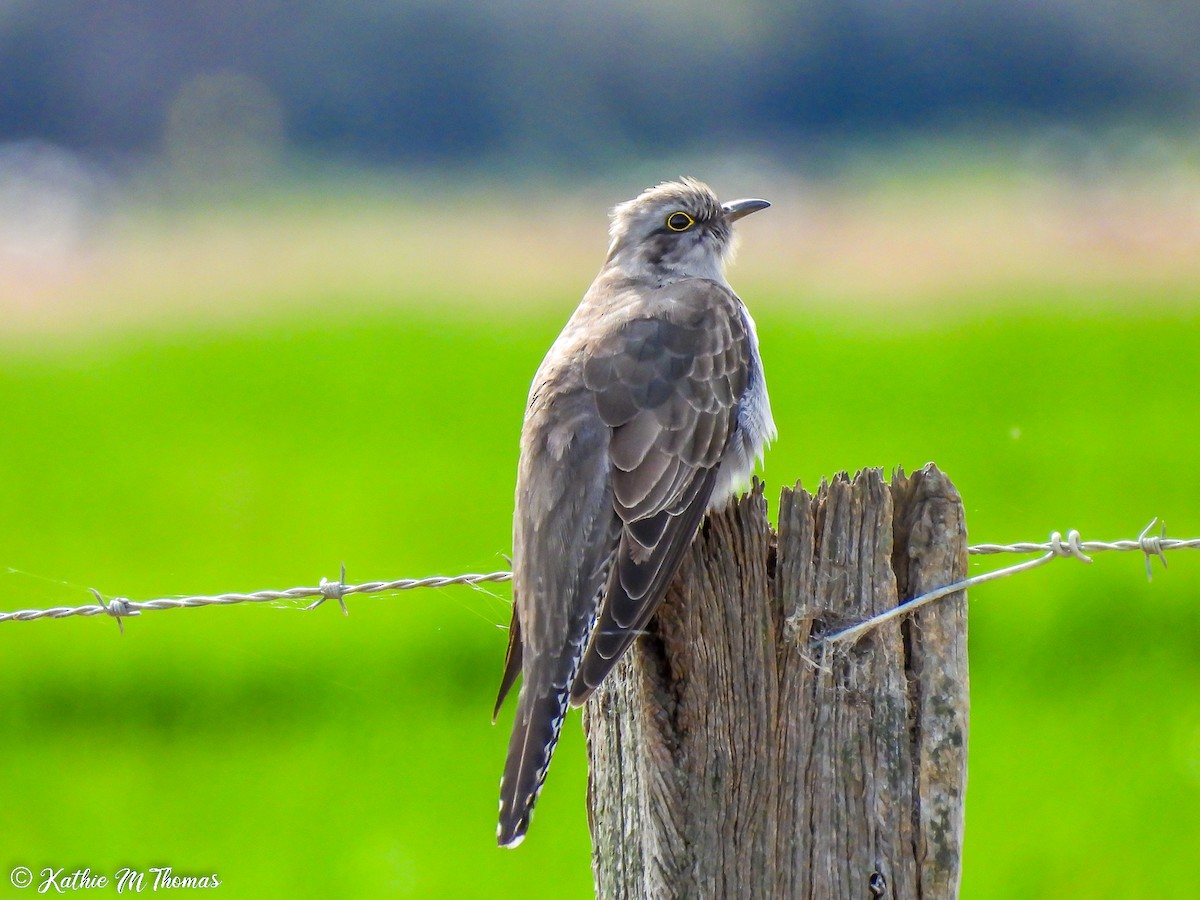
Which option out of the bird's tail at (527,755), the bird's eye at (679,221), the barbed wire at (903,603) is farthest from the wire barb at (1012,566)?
the bird's eye at (679,221)

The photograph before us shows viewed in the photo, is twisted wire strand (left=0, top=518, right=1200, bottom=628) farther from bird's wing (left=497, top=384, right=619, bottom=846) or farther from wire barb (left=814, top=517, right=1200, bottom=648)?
bird's wing (left=497, top=384, right=619, bottom=846)

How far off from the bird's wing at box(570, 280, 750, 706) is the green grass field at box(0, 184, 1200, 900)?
832 millimetres

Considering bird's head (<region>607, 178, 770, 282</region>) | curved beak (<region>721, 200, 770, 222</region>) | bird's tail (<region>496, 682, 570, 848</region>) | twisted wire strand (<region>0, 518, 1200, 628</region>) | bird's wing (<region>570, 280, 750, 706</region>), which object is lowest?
bird's tail (<region>496, 682, 570, 848</region>)

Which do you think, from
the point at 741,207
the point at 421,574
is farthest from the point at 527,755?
the point at 421,574

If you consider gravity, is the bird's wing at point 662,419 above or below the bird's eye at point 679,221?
below

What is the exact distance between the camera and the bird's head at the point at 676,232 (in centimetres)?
497

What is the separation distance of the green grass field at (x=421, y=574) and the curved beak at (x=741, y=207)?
1789 millimetres

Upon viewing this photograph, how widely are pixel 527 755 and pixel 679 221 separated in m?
2.70

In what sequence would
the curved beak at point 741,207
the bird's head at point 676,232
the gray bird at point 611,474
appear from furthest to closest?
1. the curved beak at point 741,207
2. the bird's head at point 676,232
3. the gray bird at point 611,474

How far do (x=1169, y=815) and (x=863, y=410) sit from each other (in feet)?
24.1

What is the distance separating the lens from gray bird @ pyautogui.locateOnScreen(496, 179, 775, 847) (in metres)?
2.96

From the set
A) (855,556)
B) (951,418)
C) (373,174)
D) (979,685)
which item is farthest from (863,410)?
(373,174)

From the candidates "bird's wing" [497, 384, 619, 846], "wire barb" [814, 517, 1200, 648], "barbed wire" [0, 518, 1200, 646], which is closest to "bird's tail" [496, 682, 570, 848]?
"bird's wing" [497, 384, 619, 846]

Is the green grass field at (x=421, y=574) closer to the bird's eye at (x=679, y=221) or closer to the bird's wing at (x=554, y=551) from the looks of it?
the bird's wing at (x=554, y=551)
